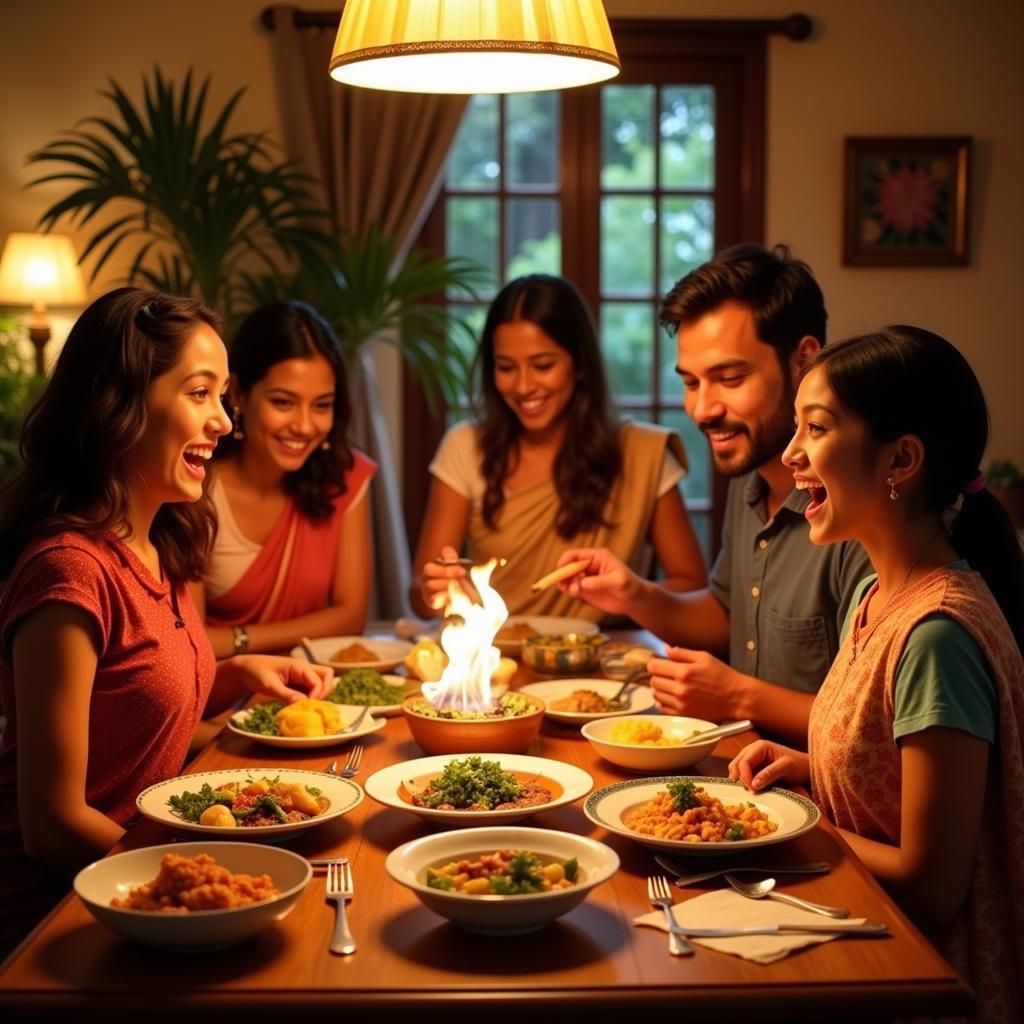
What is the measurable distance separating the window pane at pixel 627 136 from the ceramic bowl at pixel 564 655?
3.19 m

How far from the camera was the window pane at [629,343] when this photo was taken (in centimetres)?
535

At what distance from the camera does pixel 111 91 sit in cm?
508

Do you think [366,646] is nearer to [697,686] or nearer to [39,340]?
[697,686]

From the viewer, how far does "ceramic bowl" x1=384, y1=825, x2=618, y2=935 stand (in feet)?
4.06

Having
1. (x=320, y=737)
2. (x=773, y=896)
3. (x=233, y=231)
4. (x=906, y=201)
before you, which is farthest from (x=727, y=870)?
(x=906, y=201)

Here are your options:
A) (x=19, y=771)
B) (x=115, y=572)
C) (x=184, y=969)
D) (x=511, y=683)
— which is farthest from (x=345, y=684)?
(x=184, y=969)

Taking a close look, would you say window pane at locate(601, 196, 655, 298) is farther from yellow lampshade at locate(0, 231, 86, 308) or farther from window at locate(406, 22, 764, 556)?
yellow lampshade at locate(0, 231, 86, 308)

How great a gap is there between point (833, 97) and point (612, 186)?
0.93 metres

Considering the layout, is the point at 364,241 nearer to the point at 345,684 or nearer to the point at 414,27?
the point at 345,684

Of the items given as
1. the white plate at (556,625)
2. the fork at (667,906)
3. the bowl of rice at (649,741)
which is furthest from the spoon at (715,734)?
the white plate at (556,625)

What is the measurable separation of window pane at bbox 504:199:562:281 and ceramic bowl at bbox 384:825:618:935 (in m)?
4.05

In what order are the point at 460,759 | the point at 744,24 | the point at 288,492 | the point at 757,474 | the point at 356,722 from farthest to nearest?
the point at 744,24 < the point at 288,492 < the point at 757,474 < the point at 356,722 < the point at 460,759

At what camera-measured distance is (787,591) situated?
7.97ft

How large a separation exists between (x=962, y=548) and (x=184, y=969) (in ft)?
3.64
